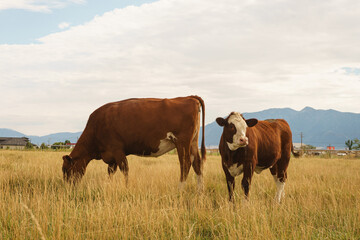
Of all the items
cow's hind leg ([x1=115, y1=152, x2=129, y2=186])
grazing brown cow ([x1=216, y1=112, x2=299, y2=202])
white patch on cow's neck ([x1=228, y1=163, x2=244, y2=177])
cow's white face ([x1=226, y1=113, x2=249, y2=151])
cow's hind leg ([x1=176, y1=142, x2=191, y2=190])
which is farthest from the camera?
cow's hind leg ([x1=115, y1=152, x2=129, y2=186])

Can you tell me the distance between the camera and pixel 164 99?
8.27 meters

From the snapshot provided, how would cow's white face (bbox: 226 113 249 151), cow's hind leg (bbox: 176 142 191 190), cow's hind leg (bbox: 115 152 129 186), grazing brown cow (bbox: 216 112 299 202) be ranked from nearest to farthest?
cow's white face (bbox: 226 113 249 151)
grazing brown cow (bbox: 216 112 299 202)
cow's hind leg (bbox: 176 142 191 190)
cow's hind leg (bbox: 115 152 129 186)

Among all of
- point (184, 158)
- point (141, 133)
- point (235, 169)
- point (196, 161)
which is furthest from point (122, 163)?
point (235, 169)

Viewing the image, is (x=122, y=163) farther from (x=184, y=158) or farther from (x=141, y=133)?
(x=184, y=158)

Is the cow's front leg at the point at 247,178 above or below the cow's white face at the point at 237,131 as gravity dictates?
below

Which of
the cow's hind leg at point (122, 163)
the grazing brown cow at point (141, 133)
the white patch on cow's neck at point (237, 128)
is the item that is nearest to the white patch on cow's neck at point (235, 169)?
the white patch on cow's neck at point (237, 128)

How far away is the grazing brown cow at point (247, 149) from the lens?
612 centimetres

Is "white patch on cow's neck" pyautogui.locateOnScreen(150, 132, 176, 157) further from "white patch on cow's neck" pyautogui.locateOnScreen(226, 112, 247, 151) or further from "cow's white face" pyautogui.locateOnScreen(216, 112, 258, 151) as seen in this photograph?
"white patch on cow's neck" pyautogui.locateOnScreen(226, 112, 247, 151)

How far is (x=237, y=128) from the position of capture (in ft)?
19.9

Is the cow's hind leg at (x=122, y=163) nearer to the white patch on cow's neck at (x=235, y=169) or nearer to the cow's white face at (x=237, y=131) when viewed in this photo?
the white patch on cow's neck at (x=235, y=169)

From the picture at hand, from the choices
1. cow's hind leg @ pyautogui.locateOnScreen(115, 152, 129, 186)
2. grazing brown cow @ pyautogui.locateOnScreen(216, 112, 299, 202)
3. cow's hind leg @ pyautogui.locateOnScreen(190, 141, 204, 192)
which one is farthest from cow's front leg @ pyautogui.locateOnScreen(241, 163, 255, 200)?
cow's hind leg @ pyautogui.locateOnScreen(115, 152, 129, 186)

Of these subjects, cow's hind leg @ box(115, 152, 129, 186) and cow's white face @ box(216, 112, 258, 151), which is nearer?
cow's white face @ box(216, 112, 258, 151)

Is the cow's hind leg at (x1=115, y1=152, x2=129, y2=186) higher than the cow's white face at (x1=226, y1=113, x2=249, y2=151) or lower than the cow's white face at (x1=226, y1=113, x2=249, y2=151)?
lower

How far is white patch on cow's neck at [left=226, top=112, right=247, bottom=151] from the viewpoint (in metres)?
5.96
